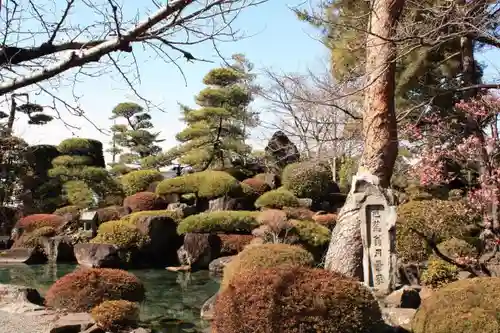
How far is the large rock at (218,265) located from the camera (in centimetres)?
1339

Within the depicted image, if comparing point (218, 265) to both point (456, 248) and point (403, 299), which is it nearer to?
point (456, 248)

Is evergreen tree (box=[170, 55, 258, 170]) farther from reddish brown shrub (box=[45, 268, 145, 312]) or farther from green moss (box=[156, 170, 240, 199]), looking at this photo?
reddish brown shrub (box=[45, 268, 145, 312])

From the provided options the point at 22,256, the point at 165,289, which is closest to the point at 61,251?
the point at 22,256

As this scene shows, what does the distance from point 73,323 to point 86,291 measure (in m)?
0.93

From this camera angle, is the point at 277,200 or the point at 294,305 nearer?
the point at 294,305

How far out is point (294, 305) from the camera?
4699mm

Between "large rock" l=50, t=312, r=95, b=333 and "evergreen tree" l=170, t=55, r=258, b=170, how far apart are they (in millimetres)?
16010

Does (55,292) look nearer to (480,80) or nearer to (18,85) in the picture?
(18,85)

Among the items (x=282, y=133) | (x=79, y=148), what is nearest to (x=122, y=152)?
(x=79, y=148)

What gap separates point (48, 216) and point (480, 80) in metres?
14.0

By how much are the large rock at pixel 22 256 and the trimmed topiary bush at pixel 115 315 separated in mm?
9980

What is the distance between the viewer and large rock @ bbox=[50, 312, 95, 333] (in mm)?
6141

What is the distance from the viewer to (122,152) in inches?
1302

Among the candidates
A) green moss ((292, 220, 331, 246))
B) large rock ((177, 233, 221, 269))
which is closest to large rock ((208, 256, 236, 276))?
large rock ((177, 233, 221, 269))
